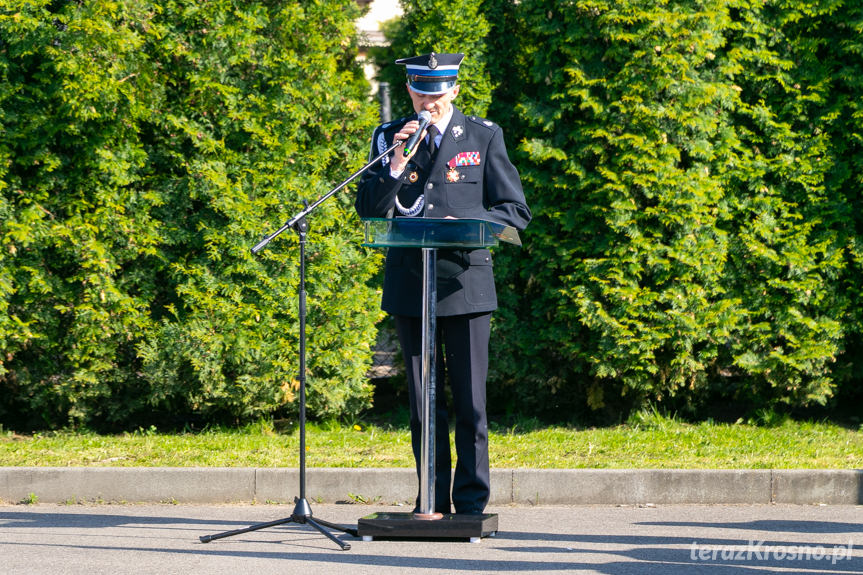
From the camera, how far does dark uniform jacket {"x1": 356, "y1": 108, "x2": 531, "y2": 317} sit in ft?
16.2

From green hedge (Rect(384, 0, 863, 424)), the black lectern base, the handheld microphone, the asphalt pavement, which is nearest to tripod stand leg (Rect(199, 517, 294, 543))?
the asphalt pavement

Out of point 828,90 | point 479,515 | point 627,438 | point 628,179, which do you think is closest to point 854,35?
point 828,90

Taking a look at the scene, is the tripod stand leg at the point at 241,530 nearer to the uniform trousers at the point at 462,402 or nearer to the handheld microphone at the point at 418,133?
the uniform trousers at the point at 462,402

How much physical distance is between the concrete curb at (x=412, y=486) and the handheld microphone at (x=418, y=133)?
91.9 inches

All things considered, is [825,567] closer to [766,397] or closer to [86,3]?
[766,397]

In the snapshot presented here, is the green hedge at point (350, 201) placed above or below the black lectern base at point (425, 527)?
above

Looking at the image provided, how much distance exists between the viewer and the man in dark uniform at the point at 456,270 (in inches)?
195

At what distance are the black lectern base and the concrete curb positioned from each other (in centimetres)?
133

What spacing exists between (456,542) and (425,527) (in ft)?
1.11

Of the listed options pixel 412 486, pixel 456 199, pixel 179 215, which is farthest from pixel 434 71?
pixel 179 215

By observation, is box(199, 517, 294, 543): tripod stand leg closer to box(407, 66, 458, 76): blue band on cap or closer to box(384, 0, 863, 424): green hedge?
box(407, 66, 458, 76): blue band on cap

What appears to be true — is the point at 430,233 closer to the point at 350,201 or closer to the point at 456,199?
the point at 456,199

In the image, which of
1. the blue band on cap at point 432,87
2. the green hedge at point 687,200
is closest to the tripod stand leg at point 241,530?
the blue band on cap at point 432,87

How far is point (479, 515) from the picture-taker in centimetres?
494
